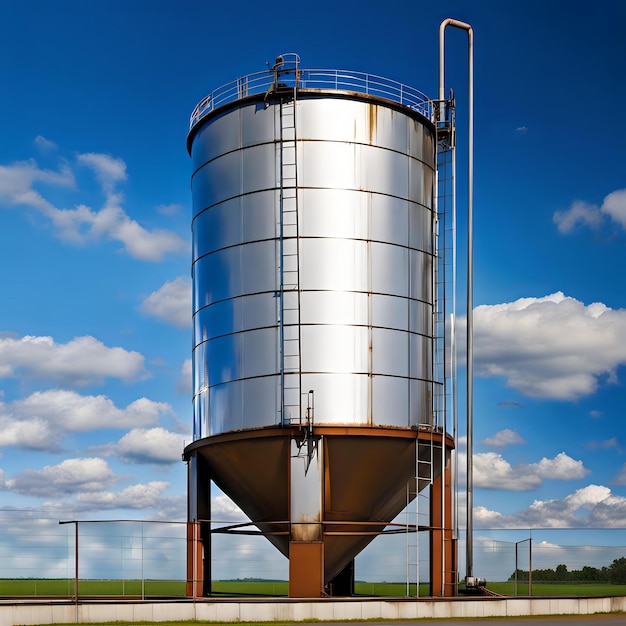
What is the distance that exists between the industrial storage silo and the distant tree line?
24.1 ft

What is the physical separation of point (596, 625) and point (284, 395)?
10.8 metres

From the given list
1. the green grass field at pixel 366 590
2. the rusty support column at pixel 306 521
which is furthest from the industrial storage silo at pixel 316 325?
the green grass field at pixel 366 590

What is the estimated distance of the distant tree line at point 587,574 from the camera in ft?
121

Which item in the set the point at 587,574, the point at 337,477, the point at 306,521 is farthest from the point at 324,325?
the point at 587,574

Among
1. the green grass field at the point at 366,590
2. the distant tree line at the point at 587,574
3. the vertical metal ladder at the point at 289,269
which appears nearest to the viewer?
the vertical metal ladder at the point at 289,269

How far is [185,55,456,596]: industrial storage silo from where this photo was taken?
3000 centimetres

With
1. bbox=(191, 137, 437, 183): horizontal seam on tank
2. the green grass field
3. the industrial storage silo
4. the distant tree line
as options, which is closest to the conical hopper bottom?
the industrial storage silo

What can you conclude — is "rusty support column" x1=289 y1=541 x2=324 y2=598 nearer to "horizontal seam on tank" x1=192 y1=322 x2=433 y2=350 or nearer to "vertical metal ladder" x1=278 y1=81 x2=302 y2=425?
"vertical metal ladder" x1=278 y1=81 x2=302 y2=425

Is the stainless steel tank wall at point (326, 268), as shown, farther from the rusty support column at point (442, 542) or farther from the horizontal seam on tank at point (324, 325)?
the rusty support column at point (442, 542)

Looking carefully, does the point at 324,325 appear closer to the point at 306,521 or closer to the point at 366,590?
the point at 306,521

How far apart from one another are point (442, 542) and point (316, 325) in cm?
809

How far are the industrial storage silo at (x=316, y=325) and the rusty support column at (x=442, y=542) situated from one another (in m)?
0.11

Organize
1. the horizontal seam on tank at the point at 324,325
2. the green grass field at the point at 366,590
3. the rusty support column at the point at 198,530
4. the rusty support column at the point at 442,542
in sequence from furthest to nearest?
1. the green grass field at the point at 366,590
2. the rusty support column at the point at 198,530
3. the rusty support column at the point at 442,542
4. the horizontal seam on tank at the point at 324,325

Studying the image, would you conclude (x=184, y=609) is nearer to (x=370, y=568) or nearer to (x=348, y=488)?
(x=348, y=488)
